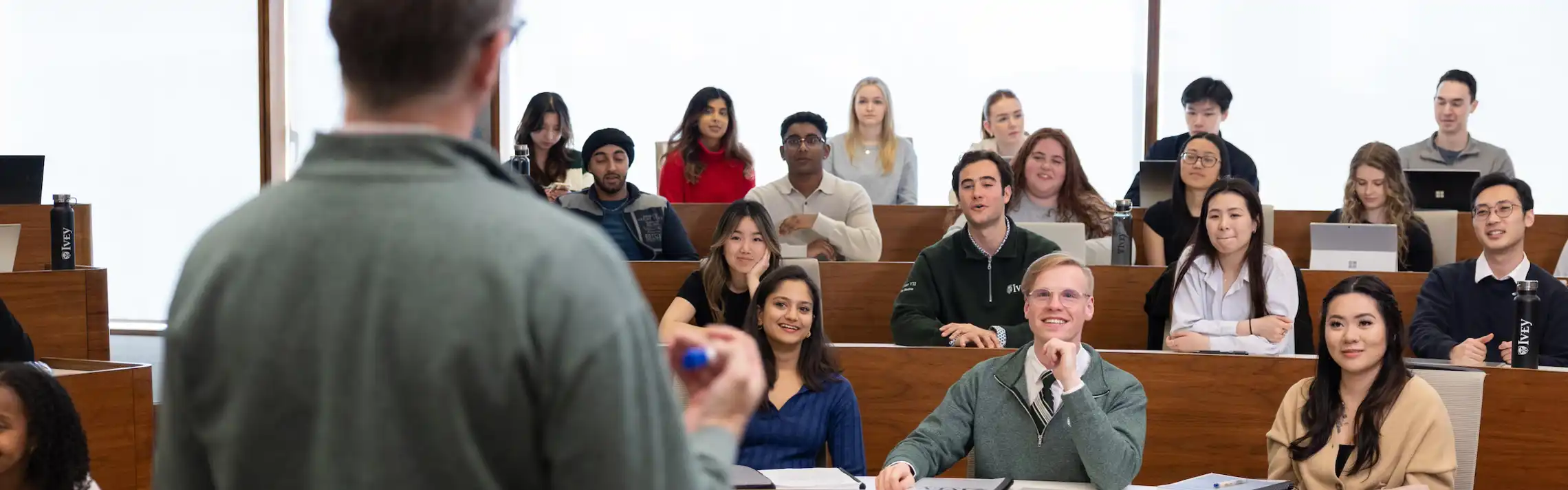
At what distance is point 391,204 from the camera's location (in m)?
0.86

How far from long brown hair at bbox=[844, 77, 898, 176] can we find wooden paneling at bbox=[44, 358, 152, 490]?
3.42m

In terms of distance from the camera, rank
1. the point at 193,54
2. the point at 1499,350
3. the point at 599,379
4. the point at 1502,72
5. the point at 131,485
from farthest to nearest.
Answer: the point at 193,54, the point at 1502,72, the point at 1499,350, the point at 131,485, the point at 599,379

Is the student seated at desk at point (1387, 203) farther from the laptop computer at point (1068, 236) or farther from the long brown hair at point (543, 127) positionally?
the long brown hair at point (543, 127)

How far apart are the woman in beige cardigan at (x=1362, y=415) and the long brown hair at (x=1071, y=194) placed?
2.01 m

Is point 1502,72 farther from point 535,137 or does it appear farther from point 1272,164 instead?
point 535,137

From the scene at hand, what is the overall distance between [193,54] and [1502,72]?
7.23 meters

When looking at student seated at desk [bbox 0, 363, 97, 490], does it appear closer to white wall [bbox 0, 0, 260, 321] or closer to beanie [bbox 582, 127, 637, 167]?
beanie [bbox 582, 127, 637, 167]

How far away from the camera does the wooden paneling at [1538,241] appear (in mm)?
5109

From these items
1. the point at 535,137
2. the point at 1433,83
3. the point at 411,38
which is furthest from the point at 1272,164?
the point at 411,38

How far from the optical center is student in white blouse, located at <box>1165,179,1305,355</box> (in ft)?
13.3

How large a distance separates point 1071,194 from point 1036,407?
7.62ft

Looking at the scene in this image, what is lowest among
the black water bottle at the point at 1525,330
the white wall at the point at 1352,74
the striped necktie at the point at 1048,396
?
the striped necktie at the point at 1048,396

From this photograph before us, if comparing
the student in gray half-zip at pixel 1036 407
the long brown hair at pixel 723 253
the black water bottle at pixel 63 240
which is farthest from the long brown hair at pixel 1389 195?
the black water bottle at pixel 63 240

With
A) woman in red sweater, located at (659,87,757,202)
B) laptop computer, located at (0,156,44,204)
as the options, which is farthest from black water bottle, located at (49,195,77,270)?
woman in red sweater, located at (659,87,757,202)
